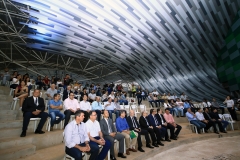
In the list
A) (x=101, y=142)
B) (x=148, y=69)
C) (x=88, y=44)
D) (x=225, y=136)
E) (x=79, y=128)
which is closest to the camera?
(x=79, y=128)

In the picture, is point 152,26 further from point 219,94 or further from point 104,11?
point 219,94

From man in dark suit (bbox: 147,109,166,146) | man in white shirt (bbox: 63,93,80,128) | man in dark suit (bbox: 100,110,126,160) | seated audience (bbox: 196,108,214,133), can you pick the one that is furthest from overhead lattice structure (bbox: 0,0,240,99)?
man in dark suit (bbox: 100,110,126,160)

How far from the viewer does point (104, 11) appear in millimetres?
8484

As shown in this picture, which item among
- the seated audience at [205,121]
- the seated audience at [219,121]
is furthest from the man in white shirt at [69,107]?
the seated audience at [219,121]

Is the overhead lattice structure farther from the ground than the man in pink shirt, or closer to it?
farther from the ground

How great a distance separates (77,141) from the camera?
257 centimetres

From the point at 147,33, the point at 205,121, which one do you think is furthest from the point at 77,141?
the point at 147,33

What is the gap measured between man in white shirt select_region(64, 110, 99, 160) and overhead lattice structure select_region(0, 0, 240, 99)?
748cm

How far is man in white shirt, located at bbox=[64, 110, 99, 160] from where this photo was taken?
2.38 m

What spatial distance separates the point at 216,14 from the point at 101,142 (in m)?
9.85

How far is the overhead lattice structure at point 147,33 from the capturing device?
809cm

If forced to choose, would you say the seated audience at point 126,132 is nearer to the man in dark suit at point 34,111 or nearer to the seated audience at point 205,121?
the man in dark suit at point 34,111

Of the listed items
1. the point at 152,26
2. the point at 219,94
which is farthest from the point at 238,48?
the point at 152,26

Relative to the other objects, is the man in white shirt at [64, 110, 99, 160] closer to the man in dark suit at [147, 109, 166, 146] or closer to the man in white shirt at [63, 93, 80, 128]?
the man in white shirt at [63, 93, 80, 128]
